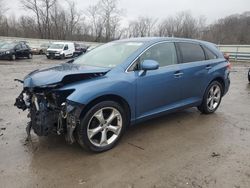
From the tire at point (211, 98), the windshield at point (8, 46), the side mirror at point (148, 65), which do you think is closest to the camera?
the side mirror at point (148, 65)

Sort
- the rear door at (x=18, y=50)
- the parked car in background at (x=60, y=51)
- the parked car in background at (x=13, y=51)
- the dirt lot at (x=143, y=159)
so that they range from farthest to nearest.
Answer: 1. the parked car in background at (x=60, y=51)
2. the rear door at (x=18, y=50)
3. the parked car in background at (x=13, y=51)
4. the dirt lot at (x=143, y=159)

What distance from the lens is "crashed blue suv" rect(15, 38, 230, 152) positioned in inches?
138

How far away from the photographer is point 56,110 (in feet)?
11.6

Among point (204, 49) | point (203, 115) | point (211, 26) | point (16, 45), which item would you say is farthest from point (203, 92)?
point (211, 26)

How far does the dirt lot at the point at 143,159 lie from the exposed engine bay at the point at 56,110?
428 mm

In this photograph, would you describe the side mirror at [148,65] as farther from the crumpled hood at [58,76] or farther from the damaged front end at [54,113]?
the damaged front end at [54,113]

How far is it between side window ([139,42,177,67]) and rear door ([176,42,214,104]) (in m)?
0.22

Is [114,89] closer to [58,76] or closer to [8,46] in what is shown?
[58,76]

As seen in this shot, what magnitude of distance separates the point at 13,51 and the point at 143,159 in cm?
2150

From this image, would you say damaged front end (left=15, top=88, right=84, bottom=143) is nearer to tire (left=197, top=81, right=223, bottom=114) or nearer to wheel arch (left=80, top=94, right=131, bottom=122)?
wheel arch (left=80, top=94, right=131, bottom=122)

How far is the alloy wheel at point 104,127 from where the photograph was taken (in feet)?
12.1

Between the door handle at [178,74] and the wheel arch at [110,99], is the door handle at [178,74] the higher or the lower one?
the higher one

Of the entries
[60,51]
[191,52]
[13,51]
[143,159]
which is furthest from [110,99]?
[60,51]

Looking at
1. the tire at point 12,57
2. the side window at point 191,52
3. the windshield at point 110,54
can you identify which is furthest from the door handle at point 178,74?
the tire at point 12,57
